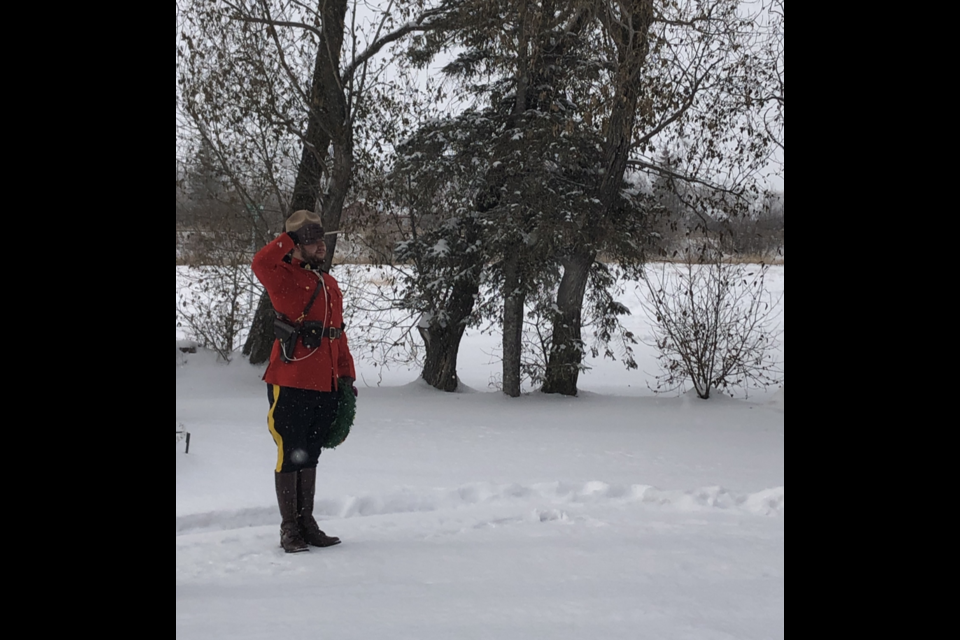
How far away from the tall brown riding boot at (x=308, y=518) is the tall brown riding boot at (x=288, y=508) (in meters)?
0.07

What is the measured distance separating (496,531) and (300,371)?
1.45m

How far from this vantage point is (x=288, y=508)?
4.10 metres

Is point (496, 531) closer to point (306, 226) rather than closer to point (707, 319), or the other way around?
point (306, 226)

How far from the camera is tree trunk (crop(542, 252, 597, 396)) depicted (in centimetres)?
1073

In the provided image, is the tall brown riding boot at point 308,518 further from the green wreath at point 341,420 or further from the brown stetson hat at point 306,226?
the brown stetson hat at point 306,226

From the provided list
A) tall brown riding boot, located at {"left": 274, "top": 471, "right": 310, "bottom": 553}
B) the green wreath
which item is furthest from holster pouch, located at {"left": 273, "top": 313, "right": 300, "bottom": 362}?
tall brown riding boot, located at {"left": 274, "top": 471, "right": 310, "bottom": 553}

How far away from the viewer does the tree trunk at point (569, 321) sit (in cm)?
1073

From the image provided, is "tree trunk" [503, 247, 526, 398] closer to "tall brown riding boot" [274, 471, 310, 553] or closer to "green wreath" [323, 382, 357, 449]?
"green wreath" [323, 382, 357, 449]

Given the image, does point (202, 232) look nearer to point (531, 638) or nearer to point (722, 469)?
point (722, 469)

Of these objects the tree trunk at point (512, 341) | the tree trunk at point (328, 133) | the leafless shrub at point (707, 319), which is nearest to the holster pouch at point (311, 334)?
the tree trunk at point (328, 133)

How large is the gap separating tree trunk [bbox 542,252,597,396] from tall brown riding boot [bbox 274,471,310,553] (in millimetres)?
6892
